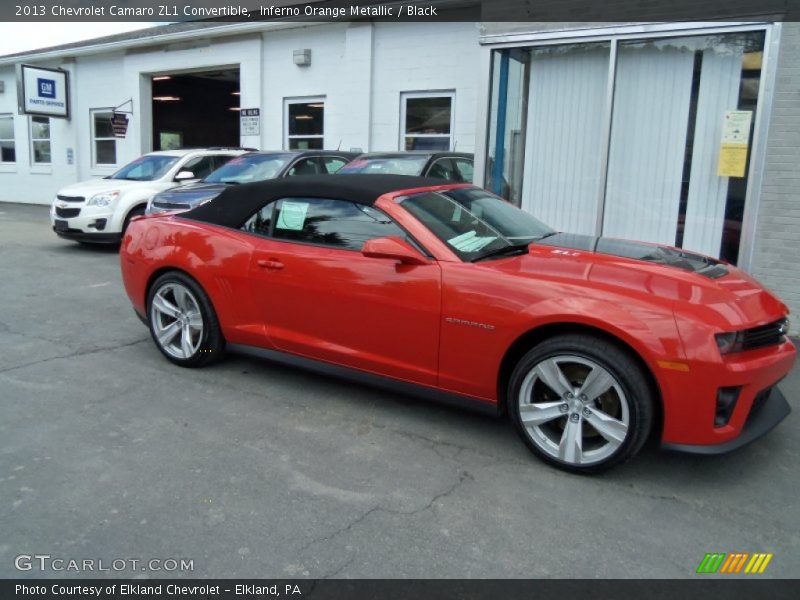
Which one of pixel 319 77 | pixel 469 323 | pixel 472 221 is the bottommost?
pixel 469 323

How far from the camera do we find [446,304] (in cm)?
381

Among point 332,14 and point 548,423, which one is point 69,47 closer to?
point 332,14

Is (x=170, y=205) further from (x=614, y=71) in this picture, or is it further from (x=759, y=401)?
(x=759, y=401)

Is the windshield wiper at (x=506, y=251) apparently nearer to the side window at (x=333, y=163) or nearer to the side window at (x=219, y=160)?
the side window at (x=333, y=163)

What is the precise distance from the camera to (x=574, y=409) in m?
3.50

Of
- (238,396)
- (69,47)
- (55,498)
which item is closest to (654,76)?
(238,396)

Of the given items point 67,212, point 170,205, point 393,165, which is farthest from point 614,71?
point 67,212

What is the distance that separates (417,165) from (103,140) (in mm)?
13545

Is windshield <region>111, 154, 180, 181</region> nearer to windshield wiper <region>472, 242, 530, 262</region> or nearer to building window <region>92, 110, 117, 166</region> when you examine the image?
building window <region>92, 110, 117, 166</region>

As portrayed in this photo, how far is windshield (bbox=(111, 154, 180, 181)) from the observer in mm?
11664

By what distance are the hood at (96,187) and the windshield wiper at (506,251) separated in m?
8.75

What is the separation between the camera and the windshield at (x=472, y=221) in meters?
4.09

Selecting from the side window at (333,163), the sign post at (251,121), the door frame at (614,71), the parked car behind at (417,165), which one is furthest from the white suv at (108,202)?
the door frame at (614,71)

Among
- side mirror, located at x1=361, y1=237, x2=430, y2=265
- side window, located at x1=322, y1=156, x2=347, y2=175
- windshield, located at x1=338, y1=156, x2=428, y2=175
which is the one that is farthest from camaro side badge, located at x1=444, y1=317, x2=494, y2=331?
side window, located at x1=322, y1=156, x2=347, y2=175
